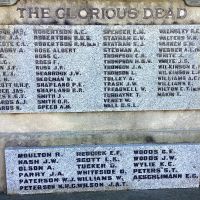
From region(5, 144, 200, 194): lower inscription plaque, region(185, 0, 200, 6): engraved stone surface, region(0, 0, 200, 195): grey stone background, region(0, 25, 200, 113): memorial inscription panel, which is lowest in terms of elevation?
region(5, 144, 200, 194): lower inscription plaque

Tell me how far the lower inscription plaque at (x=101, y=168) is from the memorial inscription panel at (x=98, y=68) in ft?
1.94

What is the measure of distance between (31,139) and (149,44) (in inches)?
84.4

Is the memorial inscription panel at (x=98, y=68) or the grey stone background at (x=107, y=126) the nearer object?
the memorial inscription panel at (x=98, y=68)

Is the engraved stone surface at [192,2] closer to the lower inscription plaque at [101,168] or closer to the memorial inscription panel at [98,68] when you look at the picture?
the memorial inscription panel at [98,68]

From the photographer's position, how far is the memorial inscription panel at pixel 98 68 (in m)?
4.83

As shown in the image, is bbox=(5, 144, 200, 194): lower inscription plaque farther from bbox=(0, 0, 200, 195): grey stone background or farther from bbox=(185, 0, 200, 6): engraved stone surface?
bbox=(185, 0, 200, 6): engraved stone surface

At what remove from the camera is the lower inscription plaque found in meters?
4.99

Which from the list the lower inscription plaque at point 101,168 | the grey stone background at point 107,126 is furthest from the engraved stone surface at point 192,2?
the lower inscription plaque at point 101,168

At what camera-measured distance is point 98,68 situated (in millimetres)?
4945

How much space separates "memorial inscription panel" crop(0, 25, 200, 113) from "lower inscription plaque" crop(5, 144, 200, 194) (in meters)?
0.59

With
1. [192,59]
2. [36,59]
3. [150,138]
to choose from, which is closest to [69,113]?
[36,59]

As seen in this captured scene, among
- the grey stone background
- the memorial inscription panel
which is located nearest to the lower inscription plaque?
the grey stone background

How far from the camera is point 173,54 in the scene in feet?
16.3

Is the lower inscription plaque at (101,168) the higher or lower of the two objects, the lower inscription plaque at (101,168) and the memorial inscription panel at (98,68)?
the lower
